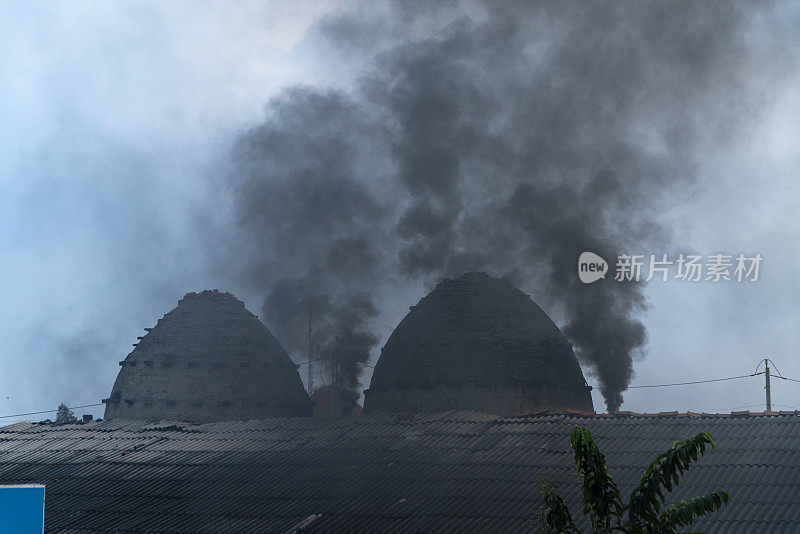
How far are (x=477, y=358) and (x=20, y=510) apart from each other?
24.4 m

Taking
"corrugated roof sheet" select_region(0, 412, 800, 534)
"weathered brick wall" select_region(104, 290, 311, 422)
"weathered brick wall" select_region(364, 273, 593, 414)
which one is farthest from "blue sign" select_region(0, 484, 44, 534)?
"weathered brick wall" select_region(104, 290, 311, 422)

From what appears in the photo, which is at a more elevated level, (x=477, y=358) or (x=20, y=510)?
(x=477, y=358)

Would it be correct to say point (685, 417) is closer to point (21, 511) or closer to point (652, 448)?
point (652, 448)

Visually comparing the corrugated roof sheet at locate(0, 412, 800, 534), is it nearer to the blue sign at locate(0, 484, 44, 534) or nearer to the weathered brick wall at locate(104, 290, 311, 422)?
the blue sign at locate(0, 484, 44, 534)

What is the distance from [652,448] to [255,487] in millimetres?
8064

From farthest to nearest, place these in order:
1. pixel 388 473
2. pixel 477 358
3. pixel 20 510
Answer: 1. pixel 477 358
2. pixel 388 473
3. pixel 20 510

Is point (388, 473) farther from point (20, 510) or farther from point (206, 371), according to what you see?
point (206, 371)

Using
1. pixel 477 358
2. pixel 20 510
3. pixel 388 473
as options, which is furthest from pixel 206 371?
pixel 20 510

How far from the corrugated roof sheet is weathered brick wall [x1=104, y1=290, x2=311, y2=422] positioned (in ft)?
33.3

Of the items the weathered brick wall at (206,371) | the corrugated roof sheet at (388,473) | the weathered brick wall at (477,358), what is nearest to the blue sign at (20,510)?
the corrugated roof sheet at (388,473)

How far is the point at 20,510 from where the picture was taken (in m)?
7.60

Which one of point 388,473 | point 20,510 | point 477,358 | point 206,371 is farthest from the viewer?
point 206,371

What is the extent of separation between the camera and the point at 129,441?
2447 cm

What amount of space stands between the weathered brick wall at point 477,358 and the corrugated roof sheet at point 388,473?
7.55 meters
